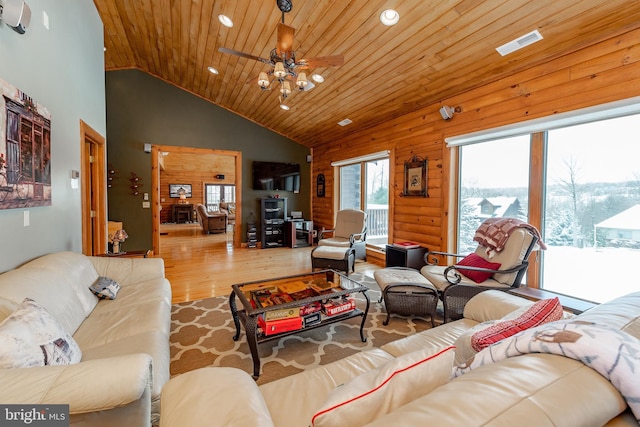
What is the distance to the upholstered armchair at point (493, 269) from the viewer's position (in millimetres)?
2570

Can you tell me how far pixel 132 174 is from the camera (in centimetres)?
576

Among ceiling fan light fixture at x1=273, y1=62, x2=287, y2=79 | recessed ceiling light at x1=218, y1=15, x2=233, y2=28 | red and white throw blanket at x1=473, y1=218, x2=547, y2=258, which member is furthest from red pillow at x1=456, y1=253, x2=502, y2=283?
recessed ceiling light at x1=218, y1=15, x2=233, y2=28

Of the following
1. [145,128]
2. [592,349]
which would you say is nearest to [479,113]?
[592,349]

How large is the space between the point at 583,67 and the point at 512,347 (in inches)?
116

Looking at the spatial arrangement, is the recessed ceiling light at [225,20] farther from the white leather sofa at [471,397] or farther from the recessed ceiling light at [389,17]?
the white leather sofa at [471,397]

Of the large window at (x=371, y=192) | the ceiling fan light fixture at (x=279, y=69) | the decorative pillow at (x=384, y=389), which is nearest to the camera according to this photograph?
the decorative pillow at (x=384, y=389)

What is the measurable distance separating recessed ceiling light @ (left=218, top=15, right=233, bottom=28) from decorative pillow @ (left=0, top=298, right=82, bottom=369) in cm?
345

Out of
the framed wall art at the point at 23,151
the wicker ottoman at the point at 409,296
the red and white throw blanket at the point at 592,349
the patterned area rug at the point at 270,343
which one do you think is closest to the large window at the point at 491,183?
the wicker ottoman at the point at 409,296

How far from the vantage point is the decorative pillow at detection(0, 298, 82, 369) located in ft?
3.37

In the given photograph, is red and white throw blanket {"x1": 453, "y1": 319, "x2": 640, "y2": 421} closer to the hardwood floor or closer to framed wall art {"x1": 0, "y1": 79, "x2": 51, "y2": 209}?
framed wall art {"x1": 0, "y1": 79, "x2": 51, "y2": 209}

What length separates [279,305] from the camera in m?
2.03

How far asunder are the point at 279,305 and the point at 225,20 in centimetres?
344

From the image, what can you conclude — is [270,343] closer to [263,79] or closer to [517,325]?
[517,325]

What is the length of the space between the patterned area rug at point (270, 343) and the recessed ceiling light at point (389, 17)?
295 cm
